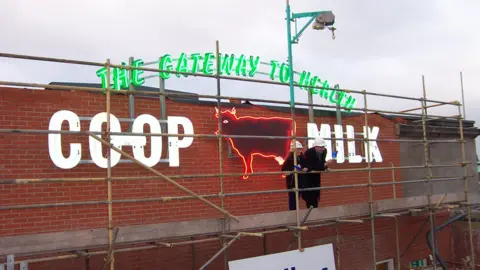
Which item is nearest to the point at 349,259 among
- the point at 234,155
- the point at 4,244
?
the point at 234,155

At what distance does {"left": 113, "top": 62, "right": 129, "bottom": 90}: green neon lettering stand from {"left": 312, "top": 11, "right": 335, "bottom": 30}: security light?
400 centimetres

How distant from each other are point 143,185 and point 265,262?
7.92 feet

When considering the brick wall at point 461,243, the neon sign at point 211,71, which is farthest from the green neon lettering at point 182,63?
the brick wall at point 461,243

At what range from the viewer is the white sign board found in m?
6.44

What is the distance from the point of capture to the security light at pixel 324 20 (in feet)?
31.7

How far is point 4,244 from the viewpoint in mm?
4844

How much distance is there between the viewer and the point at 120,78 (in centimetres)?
866

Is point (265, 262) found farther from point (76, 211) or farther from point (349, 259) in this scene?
point (349, 259)

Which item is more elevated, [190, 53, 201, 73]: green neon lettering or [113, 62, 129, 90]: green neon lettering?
[190, 53, 201, 73]: green neon lettering

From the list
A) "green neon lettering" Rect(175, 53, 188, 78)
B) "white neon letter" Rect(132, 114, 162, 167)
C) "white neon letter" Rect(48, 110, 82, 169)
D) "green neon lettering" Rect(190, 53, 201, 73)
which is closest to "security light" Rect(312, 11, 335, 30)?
"green neon lettering" Rect(190, 53, 201, 73)

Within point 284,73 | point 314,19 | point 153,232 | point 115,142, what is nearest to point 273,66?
point 284,73

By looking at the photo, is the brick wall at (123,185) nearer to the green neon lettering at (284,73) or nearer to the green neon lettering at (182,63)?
the green neon lettering at (182,63)

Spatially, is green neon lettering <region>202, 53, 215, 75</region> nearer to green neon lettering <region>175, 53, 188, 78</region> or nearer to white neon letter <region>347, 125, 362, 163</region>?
green neon lettering <region>175, 53, 188, 78</region>

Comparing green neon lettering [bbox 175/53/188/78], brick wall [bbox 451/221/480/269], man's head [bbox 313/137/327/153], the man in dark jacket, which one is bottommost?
brick wall [bbox 451/221/480/269]
